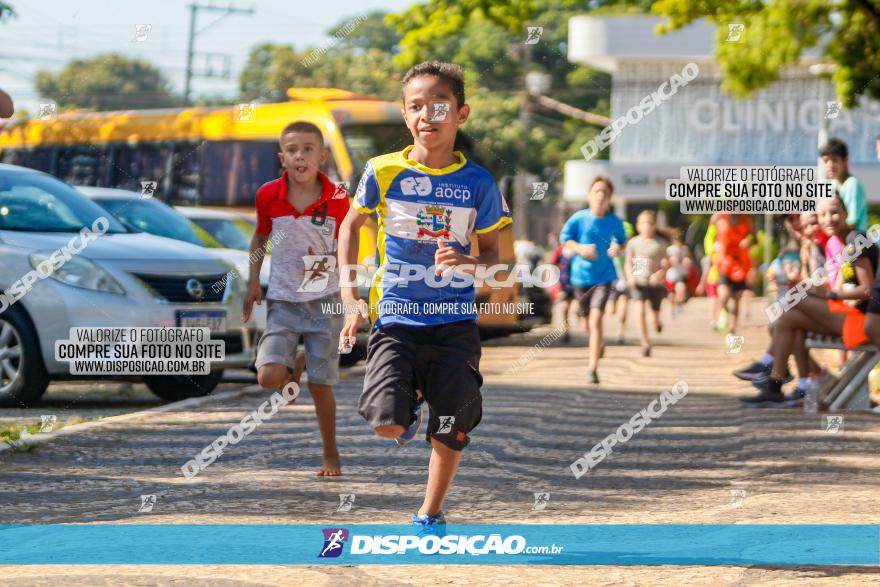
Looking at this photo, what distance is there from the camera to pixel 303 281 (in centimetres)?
814

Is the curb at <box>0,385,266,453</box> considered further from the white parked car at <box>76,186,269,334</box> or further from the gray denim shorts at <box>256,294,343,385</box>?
the gray denim shorts at <box>256,294,343,385</box>

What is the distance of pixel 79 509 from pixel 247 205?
1362 centimetres

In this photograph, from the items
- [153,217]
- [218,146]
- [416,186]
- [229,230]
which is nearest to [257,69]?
[218,146]

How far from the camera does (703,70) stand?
5534 cm

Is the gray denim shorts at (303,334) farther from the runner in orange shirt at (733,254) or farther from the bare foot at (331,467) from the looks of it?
the runner in orange shirt at (733,254)

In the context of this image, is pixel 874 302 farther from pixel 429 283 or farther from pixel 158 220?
pixel 158 220

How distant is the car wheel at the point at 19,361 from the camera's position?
38.2ft

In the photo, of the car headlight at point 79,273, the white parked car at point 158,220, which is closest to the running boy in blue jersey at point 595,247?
the white parked car at point 158,220

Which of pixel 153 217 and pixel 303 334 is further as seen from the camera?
pixel 153 217

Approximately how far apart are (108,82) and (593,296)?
7942 cm

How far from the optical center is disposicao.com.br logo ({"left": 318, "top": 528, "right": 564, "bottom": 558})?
240 inches

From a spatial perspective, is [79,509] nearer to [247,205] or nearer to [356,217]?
[356,217]

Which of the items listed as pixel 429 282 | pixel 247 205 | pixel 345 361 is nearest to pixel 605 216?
pixel 345 361

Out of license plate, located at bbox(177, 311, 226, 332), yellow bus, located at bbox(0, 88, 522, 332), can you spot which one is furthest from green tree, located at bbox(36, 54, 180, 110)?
license plate, located at bbox(177, 311, 226, 332)
